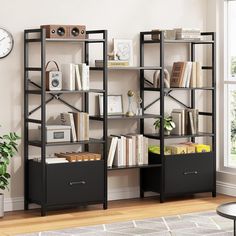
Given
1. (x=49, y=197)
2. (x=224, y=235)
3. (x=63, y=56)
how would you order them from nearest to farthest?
(x=224, y=235) → (x=49, y=197) → (x=63, y=56)

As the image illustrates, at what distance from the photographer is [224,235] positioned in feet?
17.1

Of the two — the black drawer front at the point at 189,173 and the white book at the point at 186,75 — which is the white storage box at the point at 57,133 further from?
the white book at the point at 186,75

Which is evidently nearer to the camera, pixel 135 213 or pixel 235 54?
pixel 135 213

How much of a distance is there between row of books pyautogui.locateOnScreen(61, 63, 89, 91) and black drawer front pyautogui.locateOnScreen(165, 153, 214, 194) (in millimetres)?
1199

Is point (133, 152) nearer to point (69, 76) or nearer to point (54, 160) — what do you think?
point (54, 160)

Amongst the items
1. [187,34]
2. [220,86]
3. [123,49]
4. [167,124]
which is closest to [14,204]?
[167,124]

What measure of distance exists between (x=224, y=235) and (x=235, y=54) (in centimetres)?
248

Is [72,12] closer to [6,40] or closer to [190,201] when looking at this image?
[6,40]

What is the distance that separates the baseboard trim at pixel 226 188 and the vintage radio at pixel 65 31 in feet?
7.47

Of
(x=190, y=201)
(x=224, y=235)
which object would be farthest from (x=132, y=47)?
(x=224, y=235)

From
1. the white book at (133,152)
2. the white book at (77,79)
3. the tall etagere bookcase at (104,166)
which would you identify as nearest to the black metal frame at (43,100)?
the tall etagere bookcase at (104,166)

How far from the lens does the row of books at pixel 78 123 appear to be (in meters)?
6.14

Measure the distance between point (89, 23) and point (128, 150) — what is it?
1309 millimetres

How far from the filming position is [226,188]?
708 centimetres
